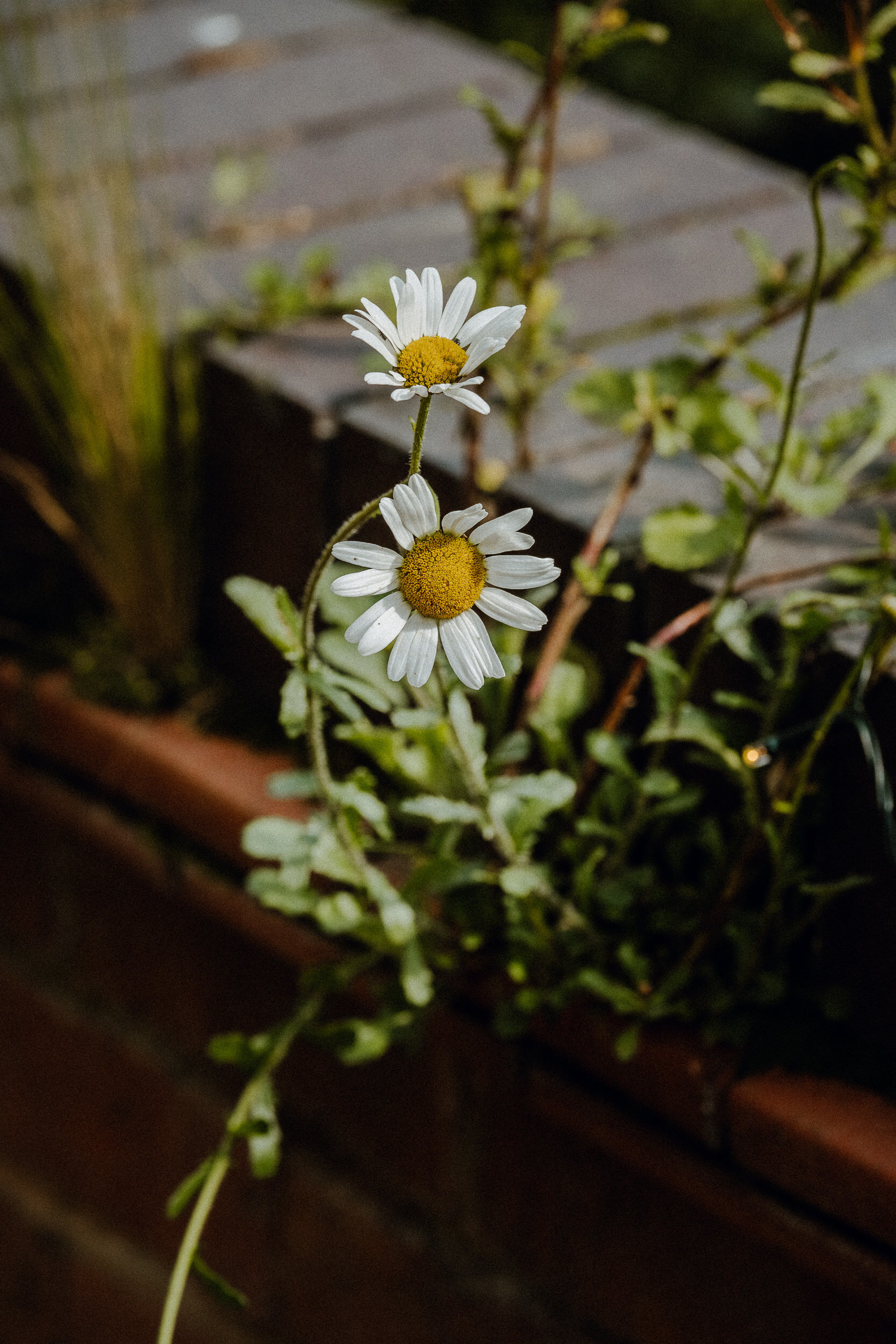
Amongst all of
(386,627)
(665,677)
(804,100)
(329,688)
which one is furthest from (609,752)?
(804,100)

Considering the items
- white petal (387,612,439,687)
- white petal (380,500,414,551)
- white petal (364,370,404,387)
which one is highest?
white petal (364,370,404,387)

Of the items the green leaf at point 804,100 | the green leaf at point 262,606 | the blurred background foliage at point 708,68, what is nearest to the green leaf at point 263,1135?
the green leaf at point 262,606

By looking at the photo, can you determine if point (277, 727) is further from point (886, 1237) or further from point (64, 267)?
point (886, 1237)

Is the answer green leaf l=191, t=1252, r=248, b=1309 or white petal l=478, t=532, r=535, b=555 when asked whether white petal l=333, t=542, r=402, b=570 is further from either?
green leaf l=191, t=1252, r=248, b=1309

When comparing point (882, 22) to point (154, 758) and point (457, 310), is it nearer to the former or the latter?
point (457, 310)

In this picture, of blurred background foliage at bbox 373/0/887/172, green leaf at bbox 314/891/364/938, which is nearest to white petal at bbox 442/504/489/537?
green leaf at bbox 314/891/364/938

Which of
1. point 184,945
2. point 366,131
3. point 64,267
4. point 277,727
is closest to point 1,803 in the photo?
point 184,945

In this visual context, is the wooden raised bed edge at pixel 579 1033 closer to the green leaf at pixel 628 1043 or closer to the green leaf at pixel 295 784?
the green leaf at pixel 628 1043
